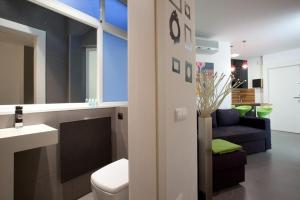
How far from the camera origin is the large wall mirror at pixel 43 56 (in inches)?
69.4

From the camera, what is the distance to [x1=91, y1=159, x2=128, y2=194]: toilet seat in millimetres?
1422

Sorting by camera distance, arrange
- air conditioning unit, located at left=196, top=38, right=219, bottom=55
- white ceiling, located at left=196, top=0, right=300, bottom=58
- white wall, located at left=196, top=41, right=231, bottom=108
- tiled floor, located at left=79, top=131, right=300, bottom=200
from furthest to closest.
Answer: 1. white wall, located at left=196, top=41, right=231, bottom=108
2. air conditioning unit, located at left=196, top=38, right=219, bottom=55
3. white ceiling, located at left=196, top=0, right=300, bottom=58
4. tiled floor, located at left=79, top=131, right=300, bottom=200

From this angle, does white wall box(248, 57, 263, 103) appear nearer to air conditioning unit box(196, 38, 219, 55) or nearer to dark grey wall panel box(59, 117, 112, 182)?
air conditioning unit box(196, 38, 219, 55)

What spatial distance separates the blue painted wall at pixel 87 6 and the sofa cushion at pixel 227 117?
3437mm

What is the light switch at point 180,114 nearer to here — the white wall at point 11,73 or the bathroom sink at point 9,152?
the bathroom sink at point 9,152

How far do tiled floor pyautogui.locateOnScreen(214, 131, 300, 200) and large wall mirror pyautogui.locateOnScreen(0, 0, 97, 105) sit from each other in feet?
7.60

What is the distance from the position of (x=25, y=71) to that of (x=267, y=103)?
7.17 m

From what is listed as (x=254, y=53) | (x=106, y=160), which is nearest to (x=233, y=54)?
(x=254, y=53)

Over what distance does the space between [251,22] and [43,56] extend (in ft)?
12.5

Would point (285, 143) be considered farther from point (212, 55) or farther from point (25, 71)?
point (25, 71)

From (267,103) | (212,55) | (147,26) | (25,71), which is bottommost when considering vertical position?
(267,103)

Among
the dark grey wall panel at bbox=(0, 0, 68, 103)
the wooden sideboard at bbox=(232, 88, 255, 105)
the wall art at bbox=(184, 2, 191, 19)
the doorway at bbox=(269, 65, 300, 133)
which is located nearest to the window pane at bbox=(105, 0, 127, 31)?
the dark grey wall panel at bbox=(0, 0, 68, 103)

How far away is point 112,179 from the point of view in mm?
1527

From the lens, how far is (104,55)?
2.64m
